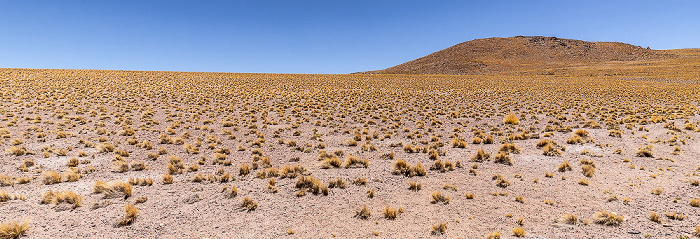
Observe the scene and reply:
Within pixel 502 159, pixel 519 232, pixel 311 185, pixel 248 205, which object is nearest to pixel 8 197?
pixel 248 205

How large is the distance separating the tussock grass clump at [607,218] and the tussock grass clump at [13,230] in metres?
11.2

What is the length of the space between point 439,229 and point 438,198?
5.06ft

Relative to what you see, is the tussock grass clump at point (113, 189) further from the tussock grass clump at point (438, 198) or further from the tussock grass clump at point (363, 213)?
the tussock grass clump at point (438, 198)

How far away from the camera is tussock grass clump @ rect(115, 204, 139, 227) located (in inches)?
252

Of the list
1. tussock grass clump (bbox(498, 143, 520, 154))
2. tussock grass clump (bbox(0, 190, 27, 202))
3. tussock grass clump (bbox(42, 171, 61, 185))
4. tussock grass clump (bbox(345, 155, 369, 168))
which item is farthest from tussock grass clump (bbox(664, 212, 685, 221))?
tussock grass clump (bbox(42, 171, 61, 185))

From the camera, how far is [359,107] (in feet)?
81.7

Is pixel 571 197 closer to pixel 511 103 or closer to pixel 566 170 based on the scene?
pixel 566 170

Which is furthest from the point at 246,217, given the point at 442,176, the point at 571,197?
the point at 571,197

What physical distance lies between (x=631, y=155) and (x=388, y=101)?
18.6 m

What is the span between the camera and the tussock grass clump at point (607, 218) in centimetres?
632

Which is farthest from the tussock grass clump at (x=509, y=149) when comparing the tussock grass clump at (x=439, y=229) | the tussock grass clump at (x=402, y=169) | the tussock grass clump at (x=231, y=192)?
the tussock grass clump at (x=231, y=192)

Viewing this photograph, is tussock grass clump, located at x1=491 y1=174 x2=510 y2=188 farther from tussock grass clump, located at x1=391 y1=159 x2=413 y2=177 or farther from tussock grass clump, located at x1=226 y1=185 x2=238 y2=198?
tussock grass clump, located at x1=226 y1=185 x2=238 y2=198

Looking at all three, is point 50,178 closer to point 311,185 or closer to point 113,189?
point 113,189

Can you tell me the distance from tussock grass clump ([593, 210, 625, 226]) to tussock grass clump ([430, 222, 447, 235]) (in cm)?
317
